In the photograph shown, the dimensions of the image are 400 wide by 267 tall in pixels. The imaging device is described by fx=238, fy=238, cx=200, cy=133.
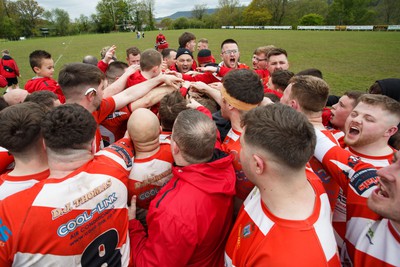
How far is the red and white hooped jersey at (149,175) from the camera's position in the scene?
2320mm

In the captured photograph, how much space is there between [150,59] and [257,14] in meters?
92.4

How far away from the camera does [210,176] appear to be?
1949mm

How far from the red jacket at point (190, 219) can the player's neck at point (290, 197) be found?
48cm

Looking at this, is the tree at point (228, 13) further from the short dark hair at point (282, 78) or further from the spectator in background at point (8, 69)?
the short dark hair at point (282, 78)

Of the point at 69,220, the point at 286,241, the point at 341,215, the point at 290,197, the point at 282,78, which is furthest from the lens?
the point at 282,78

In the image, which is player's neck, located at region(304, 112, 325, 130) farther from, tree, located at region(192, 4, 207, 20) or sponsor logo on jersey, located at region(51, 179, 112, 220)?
tree, located at region(192, 4, 207, 20)

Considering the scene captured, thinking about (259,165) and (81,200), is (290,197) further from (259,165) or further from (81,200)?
(81,200)

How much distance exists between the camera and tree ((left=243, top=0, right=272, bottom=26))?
82875 mm

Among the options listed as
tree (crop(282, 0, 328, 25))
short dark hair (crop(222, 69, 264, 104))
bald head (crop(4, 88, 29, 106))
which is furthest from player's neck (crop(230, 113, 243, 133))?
tree (crop(282, 0, 328, 25))

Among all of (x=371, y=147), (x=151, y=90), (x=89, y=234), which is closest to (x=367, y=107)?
(x=371, y=147)

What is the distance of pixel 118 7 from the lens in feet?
323

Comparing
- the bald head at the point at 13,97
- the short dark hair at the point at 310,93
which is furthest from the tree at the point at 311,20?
the bald head at the point at 13,97

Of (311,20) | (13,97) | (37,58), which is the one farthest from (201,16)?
(13,97)

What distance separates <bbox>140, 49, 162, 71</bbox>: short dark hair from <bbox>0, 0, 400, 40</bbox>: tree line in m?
83.0
